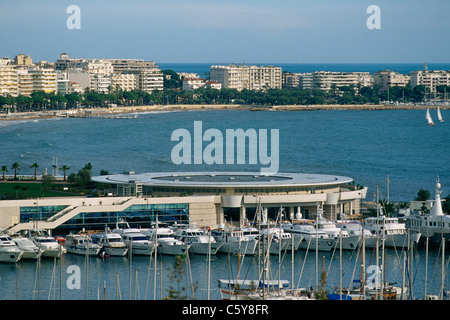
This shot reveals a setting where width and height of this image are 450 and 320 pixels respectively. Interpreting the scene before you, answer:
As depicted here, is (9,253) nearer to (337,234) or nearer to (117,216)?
(117,216)

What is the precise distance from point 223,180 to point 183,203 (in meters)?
2.11

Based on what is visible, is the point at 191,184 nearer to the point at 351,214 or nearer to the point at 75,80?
the point at 351,214

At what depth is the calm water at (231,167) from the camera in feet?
49.0

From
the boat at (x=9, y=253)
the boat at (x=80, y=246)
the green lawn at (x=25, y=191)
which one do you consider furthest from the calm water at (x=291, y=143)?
the boat at (x=9, y=253)

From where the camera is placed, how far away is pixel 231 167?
117ft

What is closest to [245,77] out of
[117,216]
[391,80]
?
[391,80]

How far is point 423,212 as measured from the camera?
21141 millimetres

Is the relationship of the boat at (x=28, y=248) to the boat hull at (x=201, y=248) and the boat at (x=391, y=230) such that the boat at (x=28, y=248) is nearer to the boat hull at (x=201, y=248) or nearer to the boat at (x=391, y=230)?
the boat hull at (x=201, y=248)

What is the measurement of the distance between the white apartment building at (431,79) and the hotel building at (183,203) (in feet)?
224

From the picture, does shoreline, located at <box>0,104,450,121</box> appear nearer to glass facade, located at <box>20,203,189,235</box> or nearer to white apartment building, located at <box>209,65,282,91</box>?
white apartment building, located at <box>209,65,282,91</box>

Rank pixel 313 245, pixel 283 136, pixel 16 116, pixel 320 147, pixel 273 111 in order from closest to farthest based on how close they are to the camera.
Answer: pixel 313 245 → pixel 320 147 → pixel 283 136 → pixel 16 116 → pixel 273 111

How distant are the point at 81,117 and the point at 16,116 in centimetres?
481

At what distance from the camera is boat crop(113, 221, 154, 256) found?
695 inches

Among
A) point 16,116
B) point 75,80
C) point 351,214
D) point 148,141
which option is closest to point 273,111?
point 75,80
